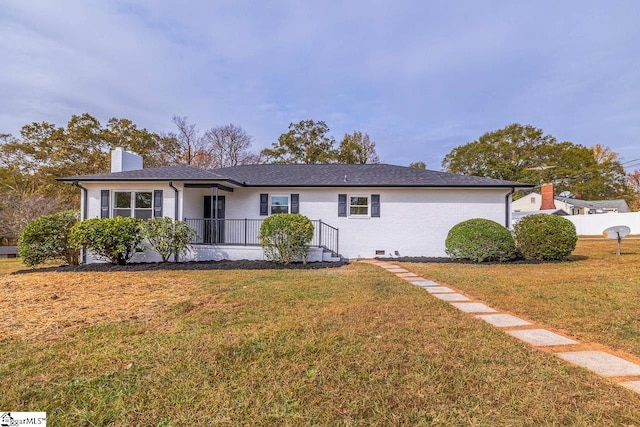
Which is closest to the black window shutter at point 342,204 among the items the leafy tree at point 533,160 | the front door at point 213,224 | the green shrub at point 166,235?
the front door at point 213,224

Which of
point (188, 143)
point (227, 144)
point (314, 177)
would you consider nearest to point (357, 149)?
point (227, 144)

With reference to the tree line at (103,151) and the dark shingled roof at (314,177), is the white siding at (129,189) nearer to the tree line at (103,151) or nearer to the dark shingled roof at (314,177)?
the dark shingled roof at (314,177)

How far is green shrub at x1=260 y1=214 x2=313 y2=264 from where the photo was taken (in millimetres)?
9273

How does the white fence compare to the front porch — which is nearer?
the front porch

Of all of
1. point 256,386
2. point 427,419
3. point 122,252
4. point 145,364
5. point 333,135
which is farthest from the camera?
point 333,135

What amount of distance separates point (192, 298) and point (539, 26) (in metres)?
12.6

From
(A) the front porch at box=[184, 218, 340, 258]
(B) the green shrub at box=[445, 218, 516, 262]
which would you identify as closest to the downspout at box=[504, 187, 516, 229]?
(B) the green shrub at box=[445, 218, 516, 262]

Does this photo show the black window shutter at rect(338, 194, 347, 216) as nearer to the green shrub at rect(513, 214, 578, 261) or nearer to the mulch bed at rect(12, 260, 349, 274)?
the mulch bed at rect(12, 260, 349, 274)

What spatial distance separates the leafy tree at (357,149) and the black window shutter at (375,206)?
50.0ft

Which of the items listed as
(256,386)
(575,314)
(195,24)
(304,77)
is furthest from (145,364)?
(304,77)

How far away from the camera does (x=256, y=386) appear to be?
2.33 m

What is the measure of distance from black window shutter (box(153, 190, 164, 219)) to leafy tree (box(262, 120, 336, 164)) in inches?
674

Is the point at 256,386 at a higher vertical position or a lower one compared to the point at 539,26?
lower

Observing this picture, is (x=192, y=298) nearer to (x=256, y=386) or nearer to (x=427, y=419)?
(x=256, y=386)
